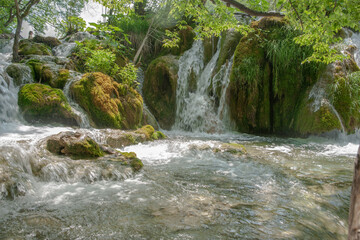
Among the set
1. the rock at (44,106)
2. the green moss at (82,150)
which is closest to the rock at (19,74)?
the rock at (44,106)

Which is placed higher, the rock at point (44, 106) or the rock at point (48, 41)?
the rock at point (48, 41)

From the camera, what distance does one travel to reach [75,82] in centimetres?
757

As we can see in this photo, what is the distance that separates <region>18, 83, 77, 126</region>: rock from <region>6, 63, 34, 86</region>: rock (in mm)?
1052

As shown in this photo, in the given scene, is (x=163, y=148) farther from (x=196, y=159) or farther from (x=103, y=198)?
(x=103, y=198)

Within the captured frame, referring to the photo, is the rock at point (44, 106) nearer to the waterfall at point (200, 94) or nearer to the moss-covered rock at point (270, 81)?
the waterfall at point (200, 94)

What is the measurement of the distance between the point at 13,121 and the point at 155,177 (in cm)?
465

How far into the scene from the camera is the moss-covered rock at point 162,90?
11547 mm

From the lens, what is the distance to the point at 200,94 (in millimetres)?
11305

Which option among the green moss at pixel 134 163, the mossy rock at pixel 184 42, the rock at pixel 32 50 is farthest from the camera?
the mossy rock at pixel 184 42

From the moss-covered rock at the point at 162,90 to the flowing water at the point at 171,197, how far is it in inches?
249

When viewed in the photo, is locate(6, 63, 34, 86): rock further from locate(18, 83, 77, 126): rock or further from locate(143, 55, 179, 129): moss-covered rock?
locate(143, 55, 179, 129): moss-covered rock

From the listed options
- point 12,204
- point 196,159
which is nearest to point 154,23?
point 196,159

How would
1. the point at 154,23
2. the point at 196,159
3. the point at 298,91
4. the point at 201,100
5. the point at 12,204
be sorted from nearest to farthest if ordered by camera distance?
the point at 12,204 < the point at 196,159 < the point at 298,91 < the point at 201,100 < the point at 154,23

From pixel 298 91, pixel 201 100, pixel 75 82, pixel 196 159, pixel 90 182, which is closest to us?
pixel 90 182
